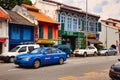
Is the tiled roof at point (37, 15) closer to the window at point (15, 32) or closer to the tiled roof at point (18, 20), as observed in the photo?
the tiled roof at point (18, 20)

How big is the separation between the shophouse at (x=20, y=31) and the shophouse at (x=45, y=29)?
144 cm

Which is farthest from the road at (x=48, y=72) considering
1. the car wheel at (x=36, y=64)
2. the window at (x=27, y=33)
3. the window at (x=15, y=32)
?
the window at (x=27, y=33)

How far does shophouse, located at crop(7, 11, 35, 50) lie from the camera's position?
34438 millimetres

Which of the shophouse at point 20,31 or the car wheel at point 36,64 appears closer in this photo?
the car wheel at point 36,64

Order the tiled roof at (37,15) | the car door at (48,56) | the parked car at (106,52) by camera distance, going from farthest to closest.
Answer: the parked car at (106,52) < the tiled roof at (37,15) < the car door at (48,56)

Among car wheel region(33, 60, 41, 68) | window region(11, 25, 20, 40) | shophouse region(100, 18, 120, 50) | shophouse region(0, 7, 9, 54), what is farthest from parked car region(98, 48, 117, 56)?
car wheel region(33, 60, 41, 68)

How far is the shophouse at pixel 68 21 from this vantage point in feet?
145

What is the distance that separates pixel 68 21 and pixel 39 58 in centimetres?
2667

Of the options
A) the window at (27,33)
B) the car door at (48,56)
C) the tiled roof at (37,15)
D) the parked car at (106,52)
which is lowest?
the parked car at (106,52)

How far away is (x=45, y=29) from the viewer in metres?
40.7

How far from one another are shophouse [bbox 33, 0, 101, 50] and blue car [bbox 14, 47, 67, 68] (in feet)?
72.0

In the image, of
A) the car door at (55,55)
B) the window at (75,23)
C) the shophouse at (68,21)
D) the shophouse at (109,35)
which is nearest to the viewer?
the car door at (55,55)

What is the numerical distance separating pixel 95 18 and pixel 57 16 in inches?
475

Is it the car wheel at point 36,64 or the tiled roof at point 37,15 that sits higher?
the tiled roof at point 37,15
